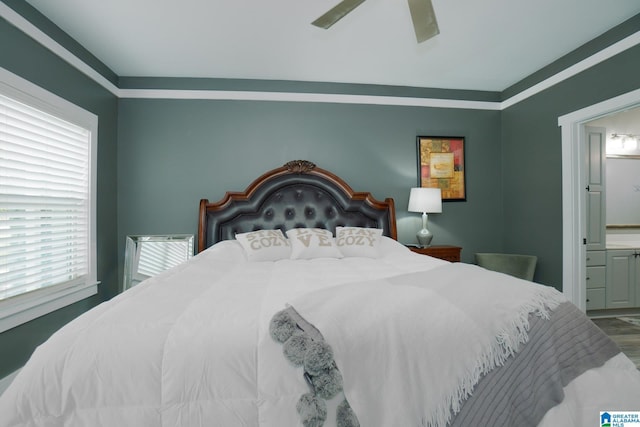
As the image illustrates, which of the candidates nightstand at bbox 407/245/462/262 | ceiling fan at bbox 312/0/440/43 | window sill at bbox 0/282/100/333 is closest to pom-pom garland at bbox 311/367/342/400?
ceiling fan at bbox 312/0/440/43

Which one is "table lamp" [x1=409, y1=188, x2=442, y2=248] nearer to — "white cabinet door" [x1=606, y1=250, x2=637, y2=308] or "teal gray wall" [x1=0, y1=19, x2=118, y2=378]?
"white cabinet door" [x1=606, y1=250, x2=637, y2=308]

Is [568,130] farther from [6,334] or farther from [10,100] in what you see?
[6,334]

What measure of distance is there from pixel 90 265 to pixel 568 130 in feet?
14.7

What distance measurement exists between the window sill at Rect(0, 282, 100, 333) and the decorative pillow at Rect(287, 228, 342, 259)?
181 cm

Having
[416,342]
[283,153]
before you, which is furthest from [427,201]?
[416,342]

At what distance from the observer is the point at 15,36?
6.51 feet

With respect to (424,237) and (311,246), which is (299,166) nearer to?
(311,246)

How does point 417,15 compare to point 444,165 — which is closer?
point 417,15

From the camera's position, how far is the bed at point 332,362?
876mm

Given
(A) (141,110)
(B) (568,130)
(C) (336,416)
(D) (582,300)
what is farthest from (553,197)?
(A) (141,110)

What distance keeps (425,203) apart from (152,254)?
2775mm

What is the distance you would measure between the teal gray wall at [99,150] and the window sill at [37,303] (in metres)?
0.06

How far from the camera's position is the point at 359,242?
258 centimetres

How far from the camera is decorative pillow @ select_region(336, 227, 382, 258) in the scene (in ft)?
8.27
